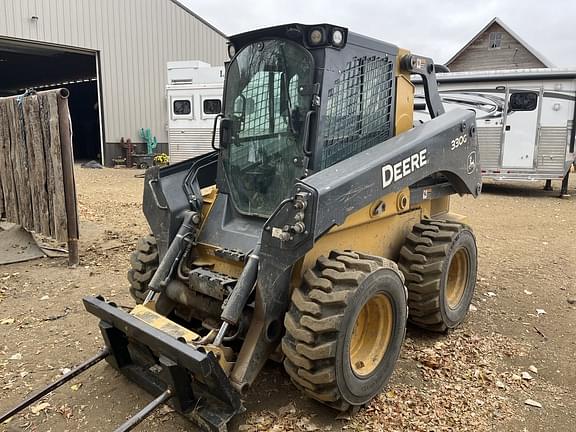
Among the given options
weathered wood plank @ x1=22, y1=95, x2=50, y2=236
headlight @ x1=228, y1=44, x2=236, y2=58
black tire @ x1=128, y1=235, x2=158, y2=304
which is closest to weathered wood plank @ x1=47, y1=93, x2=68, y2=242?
weathered wood plank @ x1=22, y1=95, x2=50, y2=236

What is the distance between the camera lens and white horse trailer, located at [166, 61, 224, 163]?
50.6ft

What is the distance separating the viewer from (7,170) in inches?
276

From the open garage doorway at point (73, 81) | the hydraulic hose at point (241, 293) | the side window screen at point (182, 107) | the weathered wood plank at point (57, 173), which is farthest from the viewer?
the open garage doorway at point (73, 81)

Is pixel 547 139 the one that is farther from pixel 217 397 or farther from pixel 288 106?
pixel 217 397

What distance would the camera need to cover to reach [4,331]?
4.42 meters

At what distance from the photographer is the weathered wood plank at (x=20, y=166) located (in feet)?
21.6

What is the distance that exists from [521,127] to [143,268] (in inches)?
426

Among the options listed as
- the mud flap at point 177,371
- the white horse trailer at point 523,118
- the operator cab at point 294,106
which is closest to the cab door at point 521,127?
the white horse trailer at point 523,118

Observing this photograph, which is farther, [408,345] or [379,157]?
[408,345]

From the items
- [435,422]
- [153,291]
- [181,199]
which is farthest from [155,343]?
[435,422]

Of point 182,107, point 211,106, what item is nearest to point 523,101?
point 211,106

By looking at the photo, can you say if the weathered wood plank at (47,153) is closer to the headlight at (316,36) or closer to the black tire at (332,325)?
the headlight at (316,36)

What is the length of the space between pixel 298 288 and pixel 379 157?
1061 mm

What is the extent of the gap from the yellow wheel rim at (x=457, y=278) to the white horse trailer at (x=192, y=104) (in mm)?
11850
